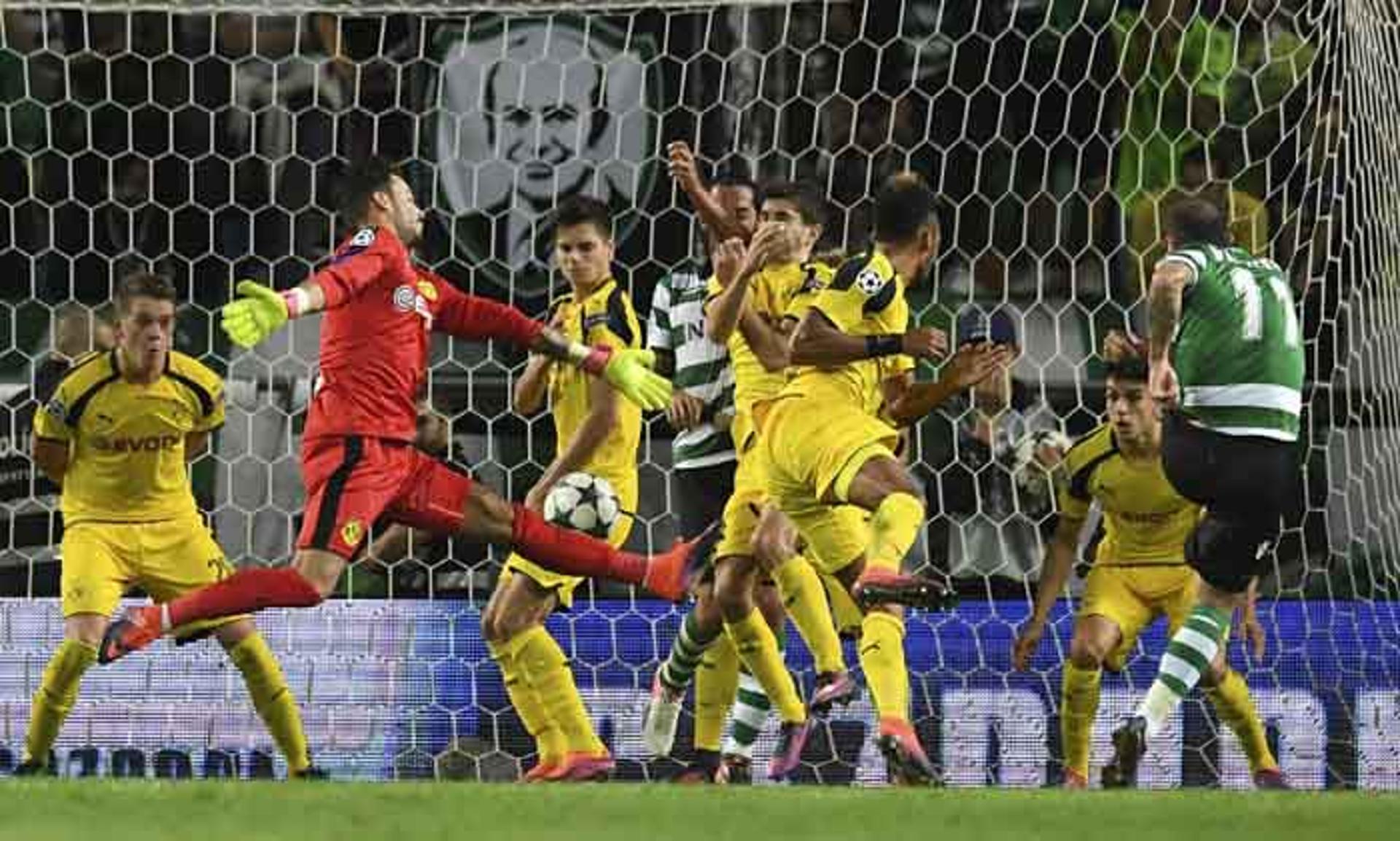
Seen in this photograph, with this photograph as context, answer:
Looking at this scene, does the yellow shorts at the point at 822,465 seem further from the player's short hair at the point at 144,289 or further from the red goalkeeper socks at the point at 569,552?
the player's short hair at the point at 144,289

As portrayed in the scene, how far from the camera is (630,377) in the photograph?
295 inches

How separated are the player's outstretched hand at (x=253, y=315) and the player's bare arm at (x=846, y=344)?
162cm

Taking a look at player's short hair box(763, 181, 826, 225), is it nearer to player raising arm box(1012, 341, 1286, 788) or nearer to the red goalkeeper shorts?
player raising arm box(1012, 341, 1286, 788)

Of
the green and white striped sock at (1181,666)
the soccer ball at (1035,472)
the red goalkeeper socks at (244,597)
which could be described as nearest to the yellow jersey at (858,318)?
the green and white striped sock at (1181,666)

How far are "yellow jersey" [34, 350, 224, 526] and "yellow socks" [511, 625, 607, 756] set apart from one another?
1.10 meters

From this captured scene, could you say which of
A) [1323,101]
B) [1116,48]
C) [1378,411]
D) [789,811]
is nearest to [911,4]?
[1116,48]

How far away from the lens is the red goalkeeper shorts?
23.9 feet

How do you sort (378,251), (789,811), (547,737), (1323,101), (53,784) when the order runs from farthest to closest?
(1323,101) < (547,737) < (378,251) < (53,784) < (789,811)

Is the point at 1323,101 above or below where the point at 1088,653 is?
above

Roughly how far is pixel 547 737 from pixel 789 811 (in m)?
2.62

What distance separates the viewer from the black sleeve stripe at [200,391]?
8.13 metres

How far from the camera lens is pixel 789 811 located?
5641 mm

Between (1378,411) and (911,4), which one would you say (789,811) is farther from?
(911,4)

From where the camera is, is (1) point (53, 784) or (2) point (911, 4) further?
(2) point (911, 4)
